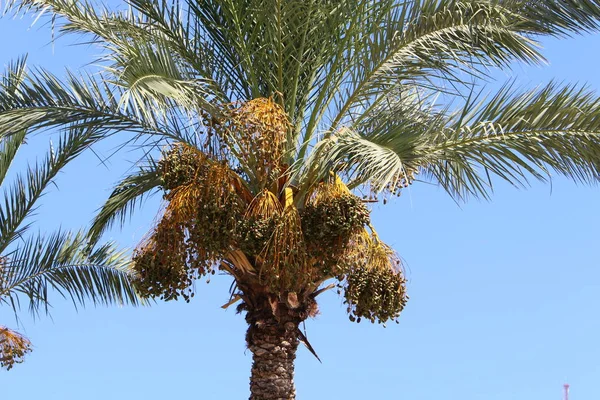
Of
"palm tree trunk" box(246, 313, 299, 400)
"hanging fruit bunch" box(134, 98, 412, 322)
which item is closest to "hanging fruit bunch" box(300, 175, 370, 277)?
"hanging fruit bunch" box(134, 98, 412, 322)

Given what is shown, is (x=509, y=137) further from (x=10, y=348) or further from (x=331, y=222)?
(x=10, y=348)

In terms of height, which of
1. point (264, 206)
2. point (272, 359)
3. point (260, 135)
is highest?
point (260, 135)

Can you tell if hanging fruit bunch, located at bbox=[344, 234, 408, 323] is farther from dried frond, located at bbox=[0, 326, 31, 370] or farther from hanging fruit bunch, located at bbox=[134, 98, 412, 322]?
dried frond, located at bbox=[0, 326, 31, 370]

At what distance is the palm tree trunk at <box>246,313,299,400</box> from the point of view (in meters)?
8.89

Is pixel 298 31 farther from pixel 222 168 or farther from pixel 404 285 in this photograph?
pixel 404 285

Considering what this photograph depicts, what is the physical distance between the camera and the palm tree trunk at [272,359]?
8.89 m

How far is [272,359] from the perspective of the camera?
8.95m

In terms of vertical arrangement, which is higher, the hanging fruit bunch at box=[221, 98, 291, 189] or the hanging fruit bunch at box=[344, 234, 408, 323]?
the hanging fruit bunch at box=[221, 98, 291, 189]

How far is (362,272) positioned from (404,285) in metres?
0.48

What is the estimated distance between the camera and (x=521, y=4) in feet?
30.8

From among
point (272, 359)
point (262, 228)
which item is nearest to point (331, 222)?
point (262, 228)

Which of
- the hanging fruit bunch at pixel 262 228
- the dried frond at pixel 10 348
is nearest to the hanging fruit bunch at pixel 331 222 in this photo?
the hanging fruit bunch at pixel 262 228

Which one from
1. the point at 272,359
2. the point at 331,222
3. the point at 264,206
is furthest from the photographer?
the point at 272,359

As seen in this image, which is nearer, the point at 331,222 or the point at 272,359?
the point at 331,222
